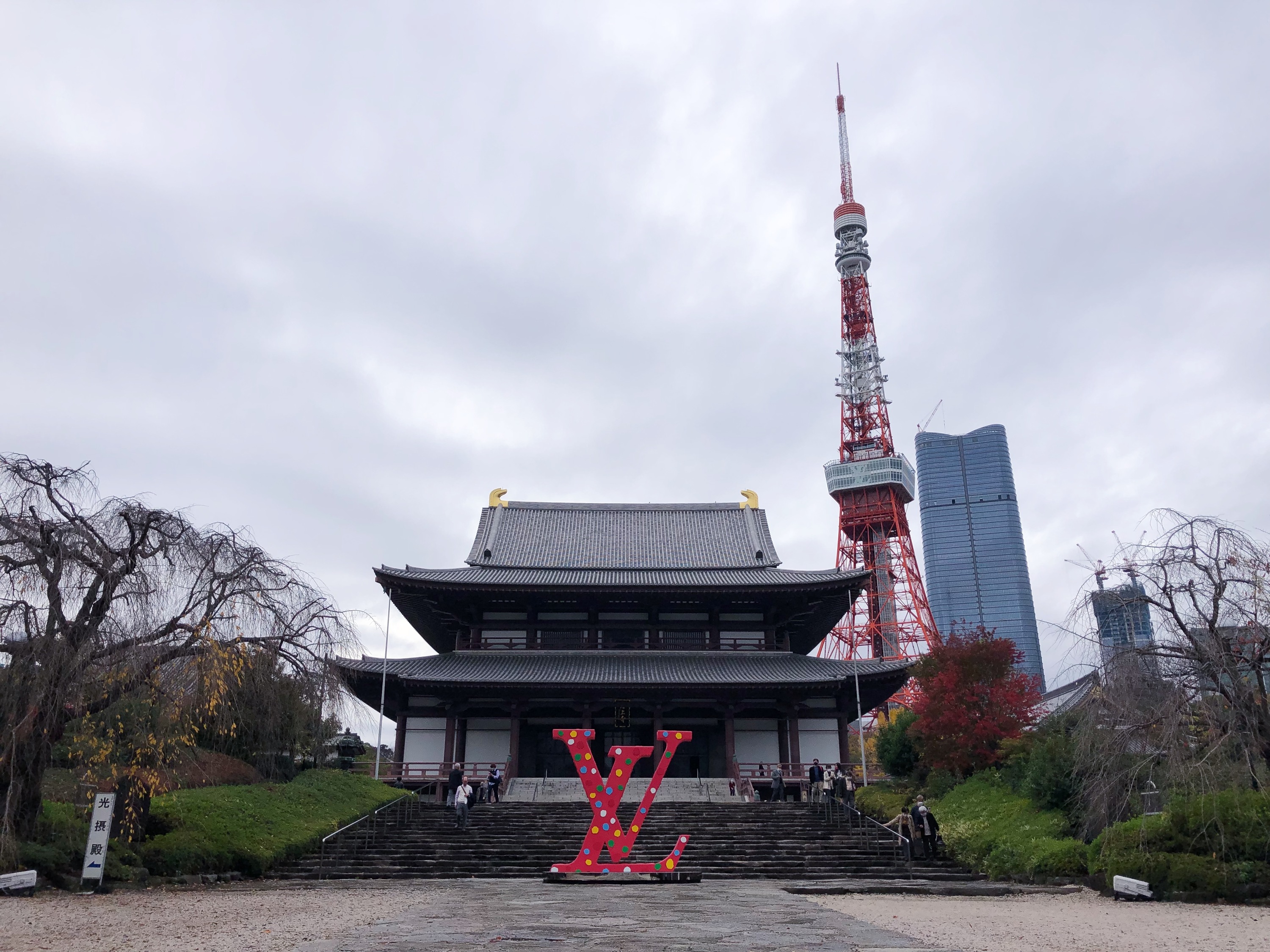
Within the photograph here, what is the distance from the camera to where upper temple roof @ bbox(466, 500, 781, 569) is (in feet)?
114

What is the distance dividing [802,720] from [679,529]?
37.1 ft

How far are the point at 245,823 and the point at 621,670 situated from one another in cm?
1357

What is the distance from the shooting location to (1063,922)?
34.3 ft

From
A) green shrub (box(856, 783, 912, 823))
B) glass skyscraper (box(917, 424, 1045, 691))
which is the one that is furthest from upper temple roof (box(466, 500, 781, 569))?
glass skyscraper (box(917, 424, 1045, 691))

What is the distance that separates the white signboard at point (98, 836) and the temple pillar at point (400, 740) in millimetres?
15121

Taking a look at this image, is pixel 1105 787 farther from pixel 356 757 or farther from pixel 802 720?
pixel 356 757

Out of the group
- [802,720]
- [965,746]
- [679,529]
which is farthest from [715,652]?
[965,746]

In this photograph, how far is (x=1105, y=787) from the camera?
14031 millimetres

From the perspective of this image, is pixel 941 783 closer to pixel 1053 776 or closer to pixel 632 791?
pixel 1053 776

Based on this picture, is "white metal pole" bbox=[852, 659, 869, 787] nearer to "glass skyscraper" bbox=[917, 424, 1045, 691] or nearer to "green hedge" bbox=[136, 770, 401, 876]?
"green hedge" bbox=[136, 770, 401, 876]

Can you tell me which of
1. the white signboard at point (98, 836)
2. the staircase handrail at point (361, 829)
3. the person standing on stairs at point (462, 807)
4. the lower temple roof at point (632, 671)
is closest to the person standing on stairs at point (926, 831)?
the lower temple roof at point (632, 671)

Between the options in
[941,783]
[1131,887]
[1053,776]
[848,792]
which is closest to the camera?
[1131,887]

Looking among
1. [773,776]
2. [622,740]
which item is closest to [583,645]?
[622,740]

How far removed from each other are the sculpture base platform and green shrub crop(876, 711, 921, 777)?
35.8 feet
